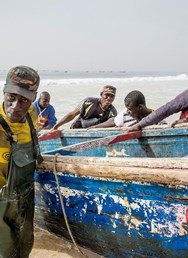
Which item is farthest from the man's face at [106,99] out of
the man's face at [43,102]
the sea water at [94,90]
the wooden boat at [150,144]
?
the sea water at [94,90]

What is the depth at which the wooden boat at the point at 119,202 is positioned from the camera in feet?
6.41

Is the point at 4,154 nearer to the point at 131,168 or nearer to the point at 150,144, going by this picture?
the point at 131,168

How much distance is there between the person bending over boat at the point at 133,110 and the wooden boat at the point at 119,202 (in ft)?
5.62

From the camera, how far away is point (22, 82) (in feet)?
6.43

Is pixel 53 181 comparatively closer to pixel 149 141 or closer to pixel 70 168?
pixel 70 168

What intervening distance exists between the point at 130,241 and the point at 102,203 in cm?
38

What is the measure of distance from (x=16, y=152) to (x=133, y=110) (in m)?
2.25

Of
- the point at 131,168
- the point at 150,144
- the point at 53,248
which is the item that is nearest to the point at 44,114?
the point at 150,144

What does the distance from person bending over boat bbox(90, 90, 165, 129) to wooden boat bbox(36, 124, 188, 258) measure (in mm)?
1714

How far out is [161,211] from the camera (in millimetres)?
2039

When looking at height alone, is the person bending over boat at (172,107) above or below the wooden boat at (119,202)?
above

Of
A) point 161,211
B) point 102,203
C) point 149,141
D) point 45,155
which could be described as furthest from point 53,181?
point 149,141

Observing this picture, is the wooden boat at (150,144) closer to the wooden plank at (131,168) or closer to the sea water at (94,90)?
the wooden plank at (131,168)

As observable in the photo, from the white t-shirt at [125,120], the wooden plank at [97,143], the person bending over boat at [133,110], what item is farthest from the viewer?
the white t-shirt at [125,120]
